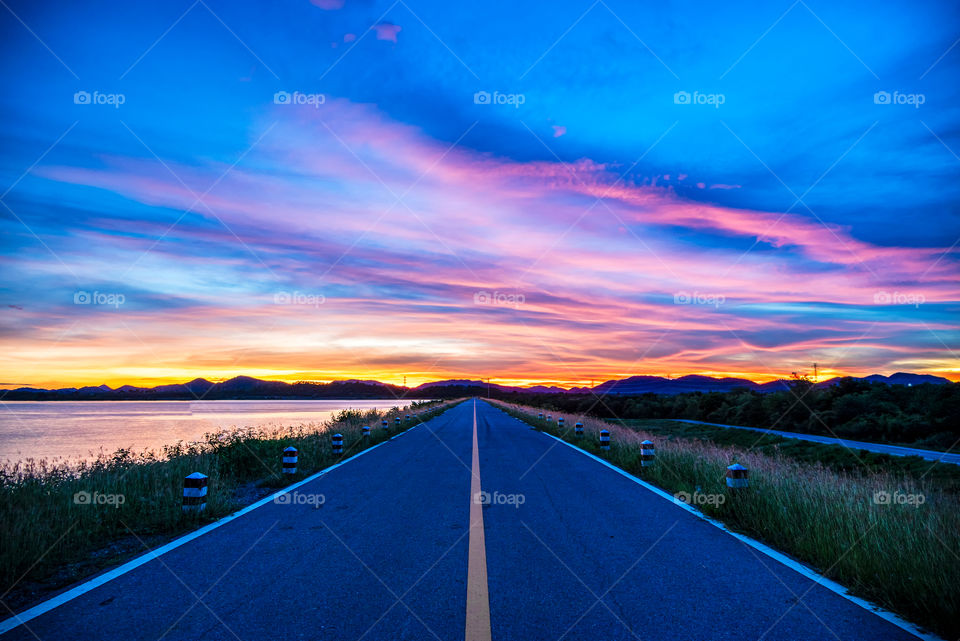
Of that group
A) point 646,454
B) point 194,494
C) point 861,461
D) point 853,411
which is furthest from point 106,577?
point 853,411

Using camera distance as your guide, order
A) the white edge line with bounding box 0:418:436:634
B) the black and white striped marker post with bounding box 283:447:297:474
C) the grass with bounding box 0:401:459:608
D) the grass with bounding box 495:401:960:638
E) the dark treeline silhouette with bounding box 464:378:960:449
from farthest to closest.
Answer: the dark treeline silhouette with bounding box 464:378:960:449 → the black and white striped marker post with bounding box 283:447:297:474 → the grass with bounding box 0:401:459:608 → the grass with bounding box 495:401:960:638 → the white edge line with bounding box 0:418:436:634

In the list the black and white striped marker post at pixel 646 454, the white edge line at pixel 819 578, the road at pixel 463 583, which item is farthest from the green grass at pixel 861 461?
the road at pixel 463 583

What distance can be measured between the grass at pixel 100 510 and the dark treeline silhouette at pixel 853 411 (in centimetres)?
3093

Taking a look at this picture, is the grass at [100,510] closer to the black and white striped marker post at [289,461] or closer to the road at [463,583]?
the black and white striped marker post at [289,461]

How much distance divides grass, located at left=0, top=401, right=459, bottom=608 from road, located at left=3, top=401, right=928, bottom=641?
74cm

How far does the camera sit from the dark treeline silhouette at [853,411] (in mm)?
28797

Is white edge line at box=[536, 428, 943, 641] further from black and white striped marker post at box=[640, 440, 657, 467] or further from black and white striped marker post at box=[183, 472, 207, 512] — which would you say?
black and white striped marker post at box=[183, 472, 207, 512]

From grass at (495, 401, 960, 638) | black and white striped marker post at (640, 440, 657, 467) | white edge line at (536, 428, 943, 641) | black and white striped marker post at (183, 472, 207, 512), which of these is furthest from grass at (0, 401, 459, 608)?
black and white striped marker post at (640, 440, 657, 467)

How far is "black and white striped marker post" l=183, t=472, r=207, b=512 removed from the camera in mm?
7387

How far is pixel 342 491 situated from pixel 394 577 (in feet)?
16.9

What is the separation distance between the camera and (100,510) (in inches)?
291

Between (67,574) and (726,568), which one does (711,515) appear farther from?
(67,574)

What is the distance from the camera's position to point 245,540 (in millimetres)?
6203

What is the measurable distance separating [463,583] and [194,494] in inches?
190
